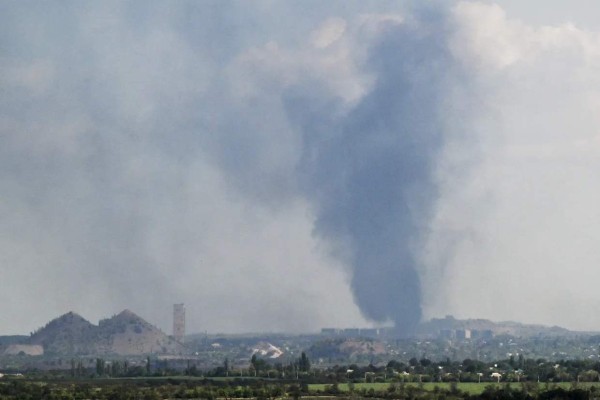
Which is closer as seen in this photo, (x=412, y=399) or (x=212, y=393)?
(x=412, y=399)

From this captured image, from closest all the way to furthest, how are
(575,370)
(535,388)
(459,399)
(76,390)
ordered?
(459,399) → (535,388) → (76,390) → (575,370)

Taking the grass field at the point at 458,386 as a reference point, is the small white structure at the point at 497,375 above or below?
above

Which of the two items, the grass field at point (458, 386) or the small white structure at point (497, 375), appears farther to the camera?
the small white structure at point (497, 375)

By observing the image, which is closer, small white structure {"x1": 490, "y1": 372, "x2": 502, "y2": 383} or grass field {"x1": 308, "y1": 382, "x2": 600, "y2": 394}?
grass field {"x1": 308, "y1": 382, "x2": 600, "y2": 394}

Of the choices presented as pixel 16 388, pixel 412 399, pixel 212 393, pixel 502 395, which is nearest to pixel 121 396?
pixel 212 393

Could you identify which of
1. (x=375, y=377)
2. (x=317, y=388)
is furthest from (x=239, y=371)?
(x=317, y=388)

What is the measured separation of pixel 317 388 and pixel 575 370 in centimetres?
3963

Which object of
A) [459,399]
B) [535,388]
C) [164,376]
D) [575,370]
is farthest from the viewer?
[164,376]

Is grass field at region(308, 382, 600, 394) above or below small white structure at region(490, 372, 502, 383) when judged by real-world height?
below

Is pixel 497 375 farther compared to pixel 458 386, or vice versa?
pixel 497 375

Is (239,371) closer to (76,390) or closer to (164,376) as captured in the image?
(164,376)

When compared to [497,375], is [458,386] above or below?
below

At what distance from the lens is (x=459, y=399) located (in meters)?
126

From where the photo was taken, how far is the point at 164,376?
189000 mm
